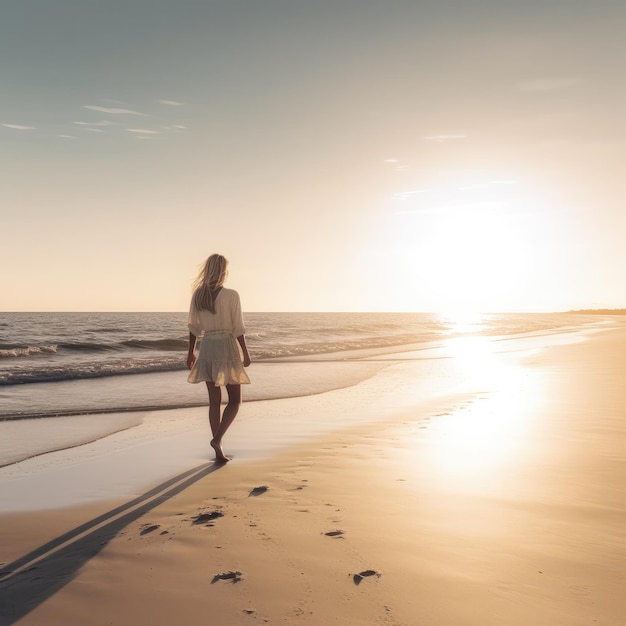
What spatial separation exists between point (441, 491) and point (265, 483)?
165 centimetres

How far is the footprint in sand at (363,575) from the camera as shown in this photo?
3.18 m

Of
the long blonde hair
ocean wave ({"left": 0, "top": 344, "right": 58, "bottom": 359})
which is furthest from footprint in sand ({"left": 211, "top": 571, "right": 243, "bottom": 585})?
ocean wave ({"left": 0, "top": 344, "right": 58, "bottom": 359})

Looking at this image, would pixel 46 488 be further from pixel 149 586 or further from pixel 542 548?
pixel 542 548

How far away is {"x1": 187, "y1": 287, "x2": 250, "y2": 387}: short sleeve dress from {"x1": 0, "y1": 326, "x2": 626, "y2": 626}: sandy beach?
992 mm

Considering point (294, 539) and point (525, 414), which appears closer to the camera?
point (294, 539)

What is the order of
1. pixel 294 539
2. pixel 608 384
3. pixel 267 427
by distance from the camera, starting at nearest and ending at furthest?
pixel 294 539, pixel 267 427, pixel 608 384

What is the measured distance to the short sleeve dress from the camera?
6.38 m

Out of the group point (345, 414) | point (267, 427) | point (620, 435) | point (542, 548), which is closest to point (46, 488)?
point (267, 427)

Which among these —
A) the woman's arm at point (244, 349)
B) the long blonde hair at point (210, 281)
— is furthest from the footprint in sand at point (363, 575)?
the long blonde hair at point (210, 281)

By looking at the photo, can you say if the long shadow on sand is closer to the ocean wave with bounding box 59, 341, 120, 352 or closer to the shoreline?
the shoreline

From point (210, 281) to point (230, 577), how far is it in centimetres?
369

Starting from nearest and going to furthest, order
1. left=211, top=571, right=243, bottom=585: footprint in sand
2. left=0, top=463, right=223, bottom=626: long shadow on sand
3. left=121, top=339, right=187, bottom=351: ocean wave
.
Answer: left=0, top=463, right=223, bottom=626: long shadow on sand → left=211, top=571, right=243, bottom=585: footprint in sand → left=121, top=339, right=187, bottom=351: ocean wave

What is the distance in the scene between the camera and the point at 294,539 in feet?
12.6

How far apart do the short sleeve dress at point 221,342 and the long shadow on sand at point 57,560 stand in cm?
157
